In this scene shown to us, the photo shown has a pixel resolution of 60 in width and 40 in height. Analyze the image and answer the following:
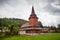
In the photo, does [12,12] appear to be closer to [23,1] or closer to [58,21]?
[23,1]

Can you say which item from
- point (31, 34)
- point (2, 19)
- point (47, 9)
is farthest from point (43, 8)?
point (2, 19)

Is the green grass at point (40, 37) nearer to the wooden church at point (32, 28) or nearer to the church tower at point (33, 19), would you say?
the wooden church at point (32, 28)

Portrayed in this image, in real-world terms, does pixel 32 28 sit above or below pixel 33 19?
below

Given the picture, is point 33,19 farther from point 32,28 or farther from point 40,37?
point 40,37

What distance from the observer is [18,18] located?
263 centimetres

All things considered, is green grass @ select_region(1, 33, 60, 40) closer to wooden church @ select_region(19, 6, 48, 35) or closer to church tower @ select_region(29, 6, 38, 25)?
wooden church @ select_region(19, 6, 48, 35)

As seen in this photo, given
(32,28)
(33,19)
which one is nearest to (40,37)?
(32,28)

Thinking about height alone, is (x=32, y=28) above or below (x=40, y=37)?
above

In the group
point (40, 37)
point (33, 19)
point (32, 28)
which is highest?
point (33, 19)

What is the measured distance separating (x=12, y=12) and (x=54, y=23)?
82 centimetres

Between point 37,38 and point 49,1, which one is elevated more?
point 49,1

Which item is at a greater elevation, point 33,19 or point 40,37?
point 33,19

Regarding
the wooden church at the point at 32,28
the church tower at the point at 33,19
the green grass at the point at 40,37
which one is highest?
the church tower at the point at 33,19

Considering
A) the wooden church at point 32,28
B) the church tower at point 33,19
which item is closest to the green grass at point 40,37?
the wooden church at point 32,28
